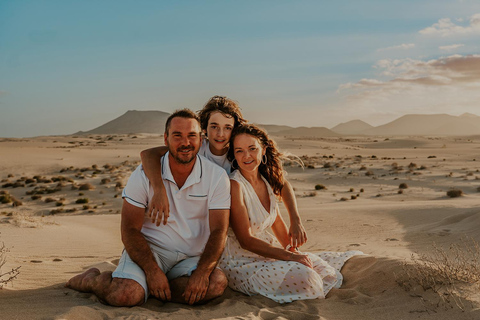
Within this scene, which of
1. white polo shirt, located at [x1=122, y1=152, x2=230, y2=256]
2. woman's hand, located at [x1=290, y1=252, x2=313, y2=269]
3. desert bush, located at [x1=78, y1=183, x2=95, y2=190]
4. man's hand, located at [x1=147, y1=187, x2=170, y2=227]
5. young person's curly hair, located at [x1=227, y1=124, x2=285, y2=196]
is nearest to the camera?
man's hand, located at [x1=147, y1=187, x2=170, y2=227]

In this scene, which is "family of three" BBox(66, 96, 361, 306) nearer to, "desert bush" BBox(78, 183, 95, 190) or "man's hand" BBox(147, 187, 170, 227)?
"man's hand" BBox(147, 187, 170, 227)

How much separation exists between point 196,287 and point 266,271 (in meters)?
0.89

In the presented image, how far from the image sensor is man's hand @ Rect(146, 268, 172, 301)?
4.62 meters

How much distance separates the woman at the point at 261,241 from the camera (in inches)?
200

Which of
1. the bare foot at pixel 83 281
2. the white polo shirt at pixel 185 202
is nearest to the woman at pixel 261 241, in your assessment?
the white polo shirt at pixel 185 202

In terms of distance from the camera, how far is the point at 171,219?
4.94m

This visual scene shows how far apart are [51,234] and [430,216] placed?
366 inches

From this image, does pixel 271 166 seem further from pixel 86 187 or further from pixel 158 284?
pixel 86 187

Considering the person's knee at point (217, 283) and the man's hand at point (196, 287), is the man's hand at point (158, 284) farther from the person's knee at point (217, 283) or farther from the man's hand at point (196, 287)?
the person's knee at point (217, 283)

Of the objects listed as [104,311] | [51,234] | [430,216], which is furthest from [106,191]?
[104,311]

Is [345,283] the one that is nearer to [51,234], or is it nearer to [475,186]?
[51,234]

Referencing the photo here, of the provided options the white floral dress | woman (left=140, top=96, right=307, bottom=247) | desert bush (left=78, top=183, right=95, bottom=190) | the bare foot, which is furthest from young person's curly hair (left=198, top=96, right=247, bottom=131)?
desert bush (left=78, top=183, right=95, bottom=190)

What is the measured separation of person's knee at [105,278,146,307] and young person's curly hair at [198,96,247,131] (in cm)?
240

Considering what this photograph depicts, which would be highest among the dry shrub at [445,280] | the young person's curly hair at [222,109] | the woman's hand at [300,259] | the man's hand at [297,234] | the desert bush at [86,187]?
the young person's curly hair at [222,109]
